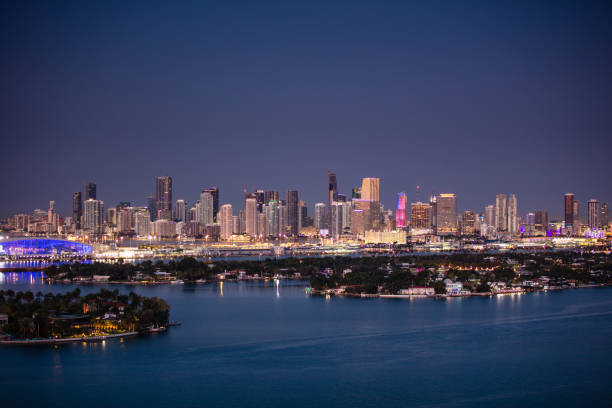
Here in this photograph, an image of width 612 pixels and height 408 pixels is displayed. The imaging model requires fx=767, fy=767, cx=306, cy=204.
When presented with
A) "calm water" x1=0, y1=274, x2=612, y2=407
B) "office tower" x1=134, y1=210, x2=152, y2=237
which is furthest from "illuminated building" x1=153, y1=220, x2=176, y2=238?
"calm water" x1=0, y1=274, x2=612, y2=407

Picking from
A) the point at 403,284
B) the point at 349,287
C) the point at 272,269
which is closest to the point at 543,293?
the point at 403,284

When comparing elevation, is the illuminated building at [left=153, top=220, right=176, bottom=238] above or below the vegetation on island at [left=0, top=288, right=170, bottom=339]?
above

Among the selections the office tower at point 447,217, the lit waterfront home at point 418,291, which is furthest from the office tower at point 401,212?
the lit waterfront home at point 418,291

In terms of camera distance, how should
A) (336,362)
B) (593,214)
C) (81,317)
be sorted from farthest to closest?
(593,214)
(81,317)
(336,362)

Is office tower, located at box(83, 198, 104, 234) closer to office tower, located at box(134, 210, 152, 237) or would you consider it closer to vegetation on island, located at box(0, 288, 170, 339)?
office tower, located at box(134, 210, 152, 237)

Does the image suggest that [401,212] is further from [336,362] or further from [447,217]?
[336,362]

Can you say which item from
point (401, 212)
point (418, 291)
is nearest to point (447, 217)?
point (401, 212)

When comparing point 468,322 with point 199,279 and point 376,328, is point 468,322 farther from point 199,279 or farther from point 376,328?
point 199,279
